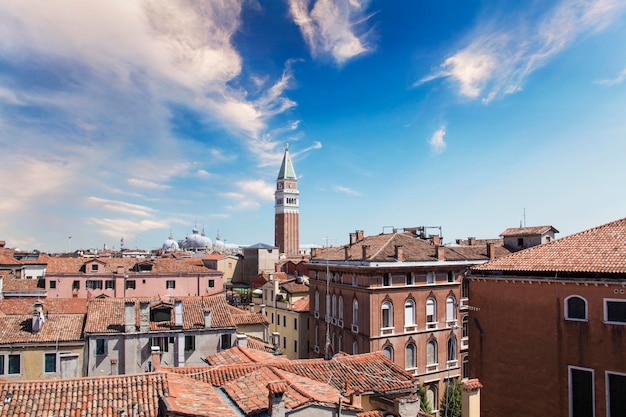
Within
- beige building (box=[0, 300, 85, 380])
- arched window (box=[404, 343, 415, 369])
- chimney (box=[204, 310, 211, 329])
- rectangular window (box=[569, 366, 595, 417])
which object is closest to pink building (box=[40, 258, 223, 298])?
beige building (box=[0, 300, 85, 380])

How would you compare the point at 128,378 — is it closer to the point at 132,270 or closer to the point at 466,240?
the point at 466,240

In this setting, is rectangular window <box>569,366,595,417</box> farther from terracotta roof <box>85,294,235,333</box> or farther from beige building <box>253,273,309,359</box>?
beige building <box>253,273,309,359</box>

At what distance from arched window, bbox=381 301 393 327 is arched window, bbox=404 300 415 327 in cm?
103

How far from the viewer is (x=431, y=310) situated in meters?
29.5

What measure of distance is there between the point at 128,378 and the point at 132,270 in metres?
40.4

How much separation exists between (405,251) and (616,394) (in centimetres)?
1649

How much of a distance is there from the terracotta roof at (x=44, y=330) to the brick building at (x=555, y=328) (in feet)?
59.3

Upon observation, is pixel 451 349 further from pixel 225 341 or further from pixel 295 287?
pixel 225 341

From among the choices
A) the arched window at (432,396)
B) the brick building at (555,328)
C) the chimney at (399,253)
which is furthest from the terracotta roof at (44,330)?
the arched window at (432,396)

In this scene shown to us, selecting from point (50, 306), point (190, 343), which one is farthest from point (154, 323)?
point (50, 306)

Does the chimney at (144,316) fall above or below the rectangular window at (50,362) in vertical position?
above

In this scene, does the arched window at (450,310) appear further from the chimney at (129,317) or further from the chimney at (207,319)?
the chimney at (129,317)

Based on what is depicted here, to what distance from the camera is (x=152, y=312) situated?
2423cm

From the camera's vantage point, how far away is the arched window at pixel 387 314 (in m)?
27.9
